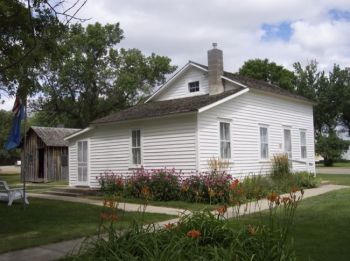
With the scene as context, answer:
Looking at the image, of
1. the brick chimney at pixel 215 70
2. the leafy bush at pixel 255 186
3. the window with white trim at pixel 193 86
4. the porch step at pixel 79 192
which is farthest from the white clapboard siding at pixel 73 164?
the leafy bush at pixel 255 186

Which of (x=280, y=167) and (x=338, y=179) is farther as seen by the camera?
(x=338, y=179)

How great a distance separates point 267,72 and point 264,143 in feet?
115

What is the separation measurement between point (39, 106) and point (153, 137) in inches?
1254

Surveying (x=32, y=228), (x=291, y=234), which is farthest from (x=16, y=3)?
(x=291, y=234)

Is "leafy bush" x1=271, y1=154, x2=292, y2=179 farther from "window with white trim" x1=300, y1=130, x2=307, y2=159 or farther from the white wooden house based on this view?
"window with white trim" x1=300, y1=130, x2=307, y2=159

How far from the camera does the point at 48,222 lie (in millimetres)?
11492

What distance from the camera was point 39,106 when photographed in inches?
1870

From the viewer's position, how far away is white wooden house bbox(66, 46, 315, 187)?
17562 millimetres

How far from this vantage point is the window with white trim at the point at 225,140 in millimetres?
18234

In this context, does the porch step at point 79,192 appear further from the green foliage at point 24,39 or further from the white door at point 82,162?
the green foliage at point 24,39

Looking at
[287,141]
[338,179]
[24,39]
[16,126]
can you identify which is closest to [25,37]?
[24,39]

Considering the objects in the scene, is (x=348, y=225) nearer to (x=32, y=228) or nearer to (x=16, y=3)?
(x=32, y=228)

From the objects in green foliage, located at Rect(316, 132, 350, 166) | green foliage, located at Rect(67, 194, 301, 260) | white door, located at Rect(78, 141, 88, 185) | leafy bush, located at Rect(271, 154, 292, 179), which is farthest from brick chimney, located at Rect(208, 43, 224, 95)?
green foliage, located at Rect(316, 132, 350, 166)

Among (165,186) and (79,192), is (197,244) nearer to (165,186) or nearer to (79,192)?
(165,186)
